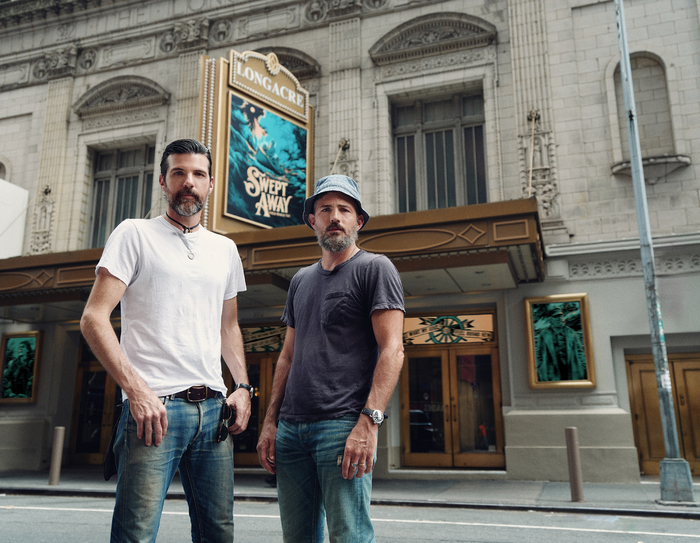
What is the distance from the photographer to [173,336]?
8.29 ft

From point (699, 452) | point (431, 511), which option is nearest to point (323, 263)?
point (431, 511)

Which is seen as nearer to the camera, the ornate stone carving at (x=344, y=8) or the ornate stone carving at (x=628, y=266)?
the ornate stone carving at (x=628, y=266)

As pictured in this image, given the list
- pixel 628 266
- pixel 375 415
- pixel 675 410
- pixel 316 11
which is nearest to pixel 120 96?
pixel 316 11

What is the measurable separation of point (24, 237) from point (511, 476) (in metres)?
13.6

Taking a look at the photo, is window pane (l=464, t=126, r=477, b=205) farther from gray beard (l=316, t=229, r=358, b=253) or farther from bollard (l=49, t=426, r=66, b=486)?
gray beard (l=316, t=229, r=358, b=253)

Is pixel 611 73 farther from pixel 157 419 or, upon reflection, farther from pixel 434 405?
pixel 157 419

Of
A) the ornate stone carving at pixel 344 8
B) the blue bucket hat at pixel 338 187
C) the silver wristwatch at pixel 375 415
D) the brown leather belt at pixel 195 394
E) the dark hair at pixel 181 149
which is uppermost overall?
the ornate stone carving at pixel 344 8

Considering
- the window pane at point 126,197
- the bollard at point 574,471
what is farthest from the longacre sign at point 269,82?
the bollard at point 574,471

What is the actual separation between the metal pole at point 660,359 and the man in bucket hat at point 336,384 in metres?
7.83

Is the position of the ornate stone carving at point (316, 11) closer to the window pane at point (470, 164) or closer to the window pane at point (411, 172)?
the window pane at point (411, 172)

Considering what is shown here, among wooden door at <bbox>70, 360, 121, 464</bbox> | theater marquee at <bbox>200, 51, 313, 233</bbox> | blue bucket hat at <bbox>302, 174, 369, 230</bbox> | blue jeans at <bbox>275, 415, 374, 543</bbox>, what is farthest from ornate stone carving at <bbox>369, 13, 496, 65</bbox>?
blue jeans at <bbox>275, 415, 374, 543</bbox>

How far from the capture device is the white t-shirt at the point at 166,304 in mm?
2477

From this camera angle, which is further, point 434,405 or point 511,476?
point 434,405

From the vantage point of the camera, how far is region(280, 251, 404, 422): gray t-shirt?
2.54 meters
